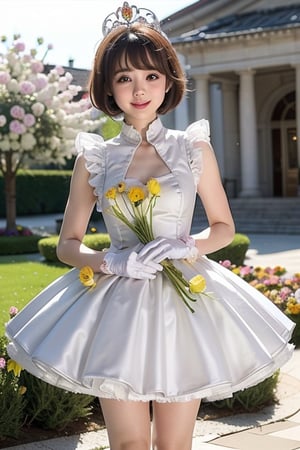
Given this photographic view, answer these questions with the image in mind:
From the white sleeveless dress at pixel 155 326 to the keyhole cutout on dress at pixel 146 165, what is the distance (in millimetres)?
23

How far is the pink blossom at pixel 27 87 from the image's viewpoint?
17922 mm

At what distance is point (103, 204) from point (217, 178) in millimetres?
455

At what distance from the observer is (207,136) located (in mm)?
3094

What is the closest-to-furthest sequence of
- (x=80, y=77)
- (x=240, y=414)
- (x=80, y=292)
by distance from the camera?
(x=80, y=292), (x=240, y=414), (x=80, y=77)

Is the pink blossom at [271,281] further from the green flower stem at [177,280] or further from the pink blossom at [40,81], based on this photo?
the pink blossom at [40,81]

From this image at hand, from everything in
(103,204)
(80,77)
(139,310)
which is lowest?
(139,310)

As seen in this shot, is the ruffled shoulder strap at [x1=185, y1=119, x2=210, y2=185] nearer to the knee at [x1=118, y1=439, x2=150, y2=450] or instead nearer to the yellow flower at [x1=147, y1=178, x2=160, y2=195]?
the yellow flower at [x1=147, y1=178, x2=160, y2=195]

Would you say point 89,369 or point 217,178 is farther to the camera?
point 217,178

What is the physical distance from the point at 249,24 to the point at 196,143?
23871mm

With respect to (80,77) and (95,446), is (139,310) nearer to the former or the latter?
(95,446)

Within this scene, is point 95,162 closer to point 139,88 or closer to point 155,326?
point 139,88

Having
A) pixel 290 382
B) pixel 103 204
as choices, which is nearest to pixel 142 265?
pixel 103 204

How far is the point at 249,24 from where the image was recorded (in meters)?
25.9

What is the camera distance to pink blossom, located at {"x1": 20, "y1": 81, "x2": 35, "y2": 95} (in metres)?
17.9
